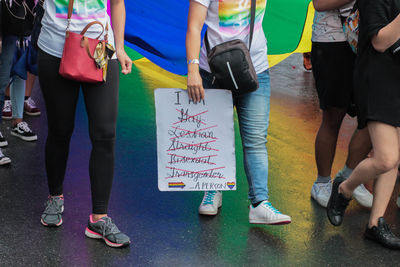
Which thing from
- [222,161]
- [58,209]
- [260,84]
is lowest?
[58,209]

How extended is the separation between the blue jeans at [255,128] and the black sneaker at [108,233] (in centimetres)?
89

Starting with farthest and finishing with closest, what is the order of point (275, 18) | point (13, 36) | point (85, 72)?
point (275, 18)
point (13, 36)
point (85, 72)

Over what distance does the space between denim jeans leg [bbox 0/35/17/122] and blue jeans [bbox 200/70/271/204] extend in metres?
2.04

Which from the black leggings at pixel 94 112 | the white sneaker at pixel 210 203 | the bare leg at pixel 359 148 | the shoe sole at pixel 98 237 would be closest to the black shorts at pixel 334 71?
the bare leg at pixel 359 148

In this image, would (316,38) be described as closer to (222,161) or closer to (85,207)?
(222,161)

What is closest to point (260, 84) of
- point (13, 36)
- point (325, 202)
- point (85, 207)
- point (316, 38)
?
point (316, 38)

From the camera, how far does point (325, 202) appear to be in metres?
4.64

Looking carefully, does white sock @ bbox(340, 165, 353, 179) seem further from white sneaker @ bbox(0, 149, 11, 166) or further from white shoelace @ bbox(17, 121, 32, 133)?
white shoelace @ bbox(17, 121, 32, 133)

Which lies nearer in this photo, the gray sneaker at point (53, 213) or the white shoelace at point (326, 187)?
the gray sneaker at point (53, 213)

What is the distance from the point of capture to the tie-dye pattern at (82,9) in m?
3.48

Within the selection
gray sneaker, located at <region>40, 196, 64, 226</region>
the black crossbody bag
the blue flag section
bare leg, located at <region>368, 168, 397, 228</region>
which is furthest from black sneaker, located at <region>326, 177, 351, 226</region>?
the blue flag section

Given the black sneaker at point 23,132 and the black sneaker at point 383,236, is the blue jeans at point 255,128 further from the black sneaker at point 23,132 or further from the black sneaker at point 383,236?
the black sneaker at point 23,132

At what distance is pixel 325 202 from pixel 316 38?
1.18 meters

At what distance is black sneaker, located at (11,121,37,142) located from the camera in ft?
19.3
